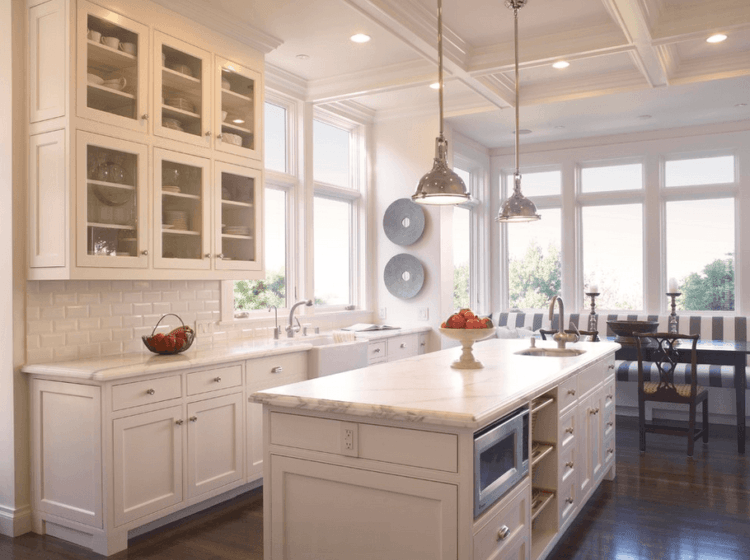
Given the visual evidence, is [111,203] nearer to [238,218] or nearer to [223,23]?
[238,218]

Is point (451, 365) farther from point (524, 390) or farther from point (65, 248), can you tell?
point (65, 248)

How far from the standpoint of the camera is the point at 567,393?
318 cm

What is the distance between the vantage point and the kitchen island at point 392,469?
6.86ft

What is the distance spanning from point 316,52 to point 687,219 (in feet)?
14.3

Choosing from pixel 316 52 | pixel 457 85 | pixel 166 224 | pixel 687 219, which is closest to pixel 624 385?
pixel 687 219

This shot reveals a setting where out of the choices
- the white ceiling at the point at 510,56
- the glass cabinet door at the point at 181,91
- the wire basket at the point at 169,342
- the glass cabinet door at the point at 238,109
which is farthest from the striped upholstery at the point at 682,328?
the glass cabinet door at the point at 181,91

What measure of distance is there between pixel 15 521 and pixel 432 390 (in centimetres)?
233

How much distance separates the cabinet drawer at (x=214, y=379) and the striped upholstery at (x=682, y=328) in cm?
337

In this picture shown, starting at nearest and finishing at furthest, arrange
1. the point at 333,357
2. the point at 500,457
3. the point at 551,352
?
the point at 500,457 → the point at 551,352 → the point at 333,357

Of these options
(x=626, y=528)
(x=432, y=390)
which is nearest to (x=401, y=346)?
(x=626, y=528)

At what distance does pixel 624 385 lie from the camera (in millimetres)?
6293

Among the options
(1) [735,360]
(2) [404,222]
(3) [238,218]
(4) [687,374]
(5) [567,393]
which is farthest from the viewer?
(2) [404,222]

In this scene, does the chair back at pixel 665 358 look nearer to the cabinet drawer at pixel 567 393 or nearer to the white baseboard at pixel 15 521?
the cabinet drawer at pixel 567 393

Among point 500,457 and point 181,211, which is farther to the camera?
point 181,211
